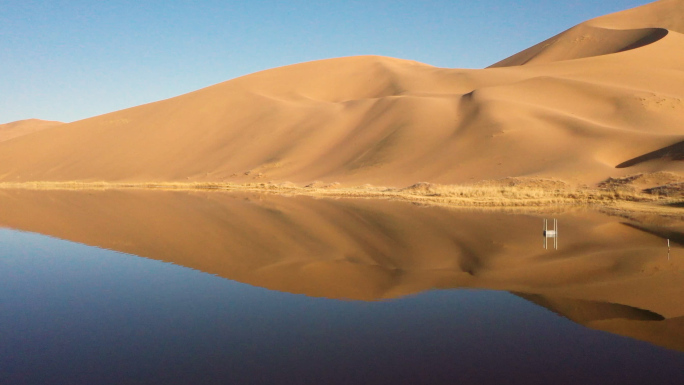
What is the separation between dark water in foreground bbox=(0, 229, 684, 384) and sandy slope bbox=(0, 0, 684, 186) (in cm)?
2987

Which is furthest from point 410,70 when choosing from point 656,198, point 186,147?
point 656,198

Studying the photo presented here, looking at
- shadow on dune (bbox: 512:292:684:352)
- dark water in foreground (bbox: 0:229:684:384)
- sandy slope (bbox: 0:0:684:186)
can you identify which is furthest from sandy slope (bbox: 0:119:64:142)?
shadow on dune (bbox: 512:292:684:352)

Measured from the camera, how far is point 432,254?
488 inches

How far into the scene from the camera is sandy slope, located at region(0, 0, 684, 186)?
42.4 m

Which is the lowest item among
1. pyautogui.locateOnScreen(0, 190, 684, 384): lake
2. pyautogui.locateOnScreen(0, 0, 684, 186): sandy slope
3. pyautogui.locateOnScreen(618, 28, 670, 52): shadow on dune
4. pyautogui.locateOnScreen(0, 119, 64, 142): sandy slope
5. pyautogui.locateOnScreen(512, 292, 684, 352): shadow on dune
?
pyautogui.locateOnScreen(512, 292, 684, 352): shadow on dune

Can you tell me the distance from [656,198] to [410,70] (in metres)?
58.5

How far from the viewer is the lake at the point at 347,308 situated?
5.57m

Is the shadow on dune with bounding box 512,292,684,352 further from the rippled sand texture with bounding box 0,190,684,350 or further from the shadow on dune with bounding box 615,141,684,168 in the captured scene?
the shadow on dune with bounding box 615,141,684,168

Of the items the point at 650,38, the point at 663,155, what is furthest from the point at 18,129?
the point at 663,155

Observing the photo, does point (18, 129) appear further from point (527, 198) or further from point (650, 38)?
point (527, 198)

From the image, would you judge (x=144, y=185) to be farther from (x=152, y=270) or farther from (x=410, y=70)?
(x=152, y=270)

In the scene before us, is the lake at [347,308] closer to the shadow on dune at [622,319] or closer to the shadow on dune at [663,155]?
the shadow on dune at [622,319]

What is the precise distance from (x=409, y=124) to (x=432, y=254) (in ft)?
135

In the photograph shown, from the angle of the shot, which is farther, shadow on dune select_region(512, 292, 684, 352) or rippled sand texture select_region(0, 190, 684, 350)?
rippled sand texture select_region(0, 190, 684, 350)
